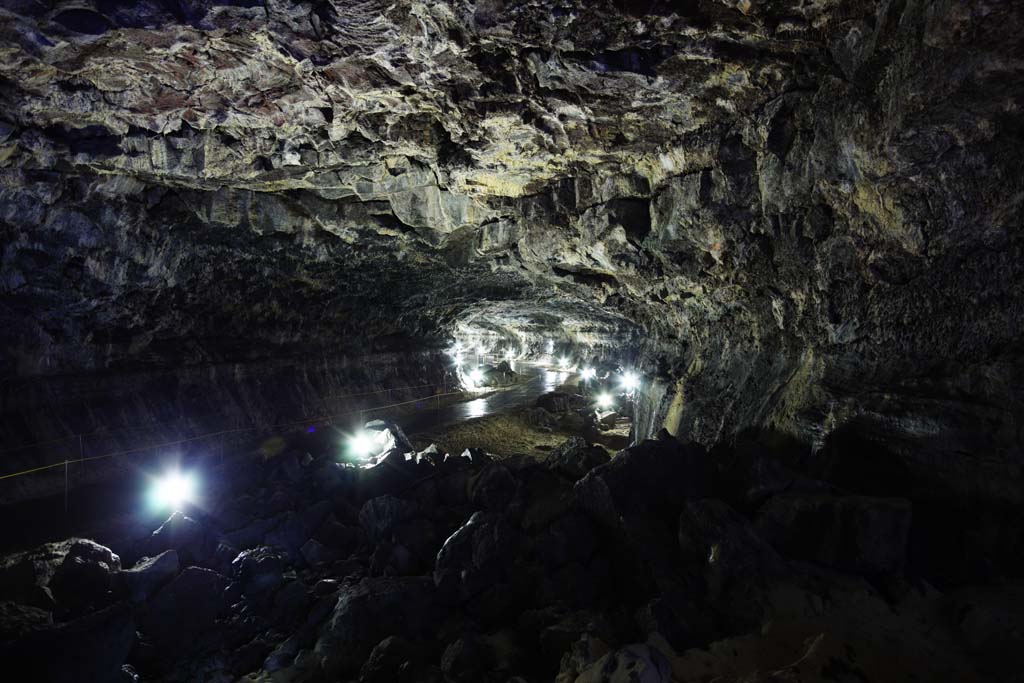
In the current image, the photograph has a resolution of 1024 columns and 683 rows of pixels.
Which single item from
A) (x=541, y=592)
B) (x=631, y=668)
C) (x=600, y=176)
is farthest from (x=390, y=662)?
(x=600, y=176)

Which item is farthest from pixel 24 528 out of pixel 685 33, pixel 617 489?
pixel 685 33

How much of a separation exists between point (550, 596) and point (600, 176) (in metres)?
6.91

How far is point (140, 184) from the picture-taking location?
888 centimetres

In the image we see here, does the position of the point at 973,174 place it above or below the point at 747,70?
below

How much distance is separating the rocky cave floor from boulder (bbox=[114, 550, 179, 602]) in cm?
2

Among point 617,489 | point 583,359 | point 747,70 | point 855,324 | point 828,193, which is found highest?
point 747,70

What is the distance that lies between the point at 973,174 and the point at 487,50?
5.16m

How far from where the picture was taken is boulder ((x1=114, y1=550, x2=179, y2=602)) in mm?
6824

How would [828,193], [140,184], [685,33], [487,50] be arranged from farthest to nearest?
1. [140,184]
2. [828,193]
3. [487,50]
4. [685,33]

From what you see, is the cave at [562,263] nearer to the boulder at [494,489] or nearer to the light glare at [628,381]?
the boulder at [494,489]

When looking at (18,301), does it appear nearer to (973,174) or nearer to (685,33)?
(685,33)

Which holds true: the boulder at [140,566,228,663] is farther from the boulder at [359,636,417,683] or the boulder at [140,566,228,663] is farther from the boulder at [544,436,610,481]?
the boulder at [544,436,610,481]

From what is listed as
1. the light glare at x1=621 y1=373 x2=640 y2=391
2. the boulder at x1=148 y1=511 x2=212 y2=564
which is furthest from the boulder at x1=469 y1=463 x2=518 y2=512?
the light glare at x1=621 y1=373 x2=640 y2=391

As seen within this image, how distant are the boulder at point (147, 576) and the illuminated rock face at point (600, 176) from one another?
5.95m
